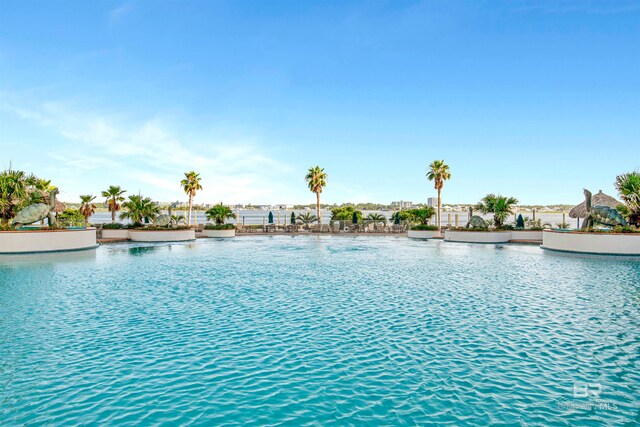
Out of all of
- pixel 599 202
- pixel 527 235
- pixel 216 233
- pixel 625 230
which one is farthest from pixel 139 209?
pixel 599 202

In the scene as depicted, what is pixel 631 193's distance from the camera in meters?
22.2

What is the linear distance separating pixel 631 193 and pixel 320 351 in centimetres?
2496

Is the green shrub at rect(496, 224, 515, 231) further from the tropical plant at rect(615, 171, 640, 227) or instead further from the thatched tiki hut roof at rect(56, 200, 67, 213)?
the thatched tiki hut roof at rect(56, 200, 67, 213)

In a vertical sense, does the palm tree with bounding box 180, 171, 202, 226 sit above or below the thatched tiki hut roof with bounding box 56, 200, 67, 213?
above

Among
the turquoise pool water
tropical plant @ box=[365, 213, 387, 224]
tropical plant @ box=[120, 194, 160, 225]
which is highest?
tropical plant @ box=[120, 194, 160, 225]

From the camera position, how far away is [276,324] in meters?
8.84

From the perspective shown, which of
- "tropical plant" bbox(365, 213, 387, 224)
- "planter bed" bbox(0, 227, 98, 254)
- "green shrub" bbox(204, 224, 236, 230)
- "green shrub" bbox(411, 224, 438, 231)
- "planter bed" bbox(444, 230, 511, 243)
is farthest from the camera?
"tropical plant" bbox(365, 213, 387, 224)

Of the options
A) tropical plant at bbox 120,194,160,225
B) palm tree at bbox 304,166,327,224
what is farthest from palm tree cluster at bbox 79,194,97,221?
palm tree at bbox 304,166,327,224

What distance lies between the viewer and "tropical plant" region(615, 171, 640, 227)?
22.0 metres

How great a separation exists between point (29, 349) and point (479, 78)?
36806 millimetres

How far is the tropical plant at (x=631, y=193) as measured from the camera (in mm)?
22047

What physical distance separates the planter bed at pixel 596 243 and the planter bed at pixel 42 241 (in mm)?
32532

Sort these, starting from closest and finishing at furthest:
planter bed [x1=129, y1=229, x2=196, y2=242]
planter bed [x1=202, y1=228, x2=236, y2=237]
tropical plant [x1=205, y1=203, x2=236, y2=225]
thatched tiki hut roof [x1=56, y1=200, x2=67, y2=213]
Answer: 1. thatched tiki hut roof [x1=56, y1=200, x2=67, y2=213]
2. planter bed [x1=129, y1=229, x2=196, y2=242]
3. planter bed [x1=202, y1=228, x2=236, y2=237]
4. tropical plant [x1=205, y1=203, x2=236, y2=225]

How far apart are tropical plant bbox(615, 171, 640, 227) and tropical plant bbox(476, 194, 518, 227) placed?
881 cm
